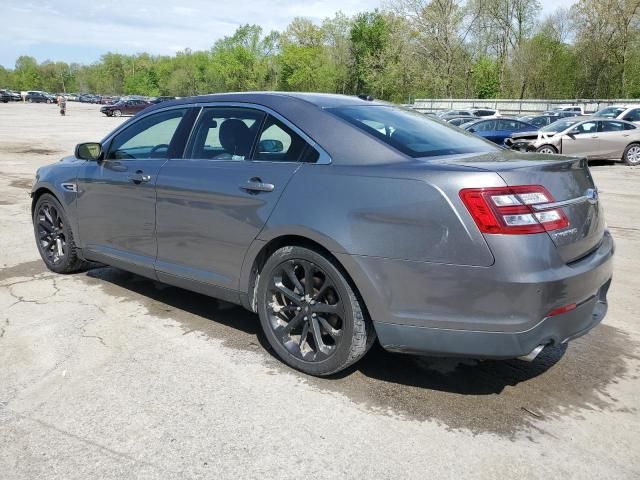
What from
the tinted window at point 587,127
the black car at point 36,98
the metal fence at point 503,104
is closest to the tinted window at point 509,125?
the tinted window at point 587,127

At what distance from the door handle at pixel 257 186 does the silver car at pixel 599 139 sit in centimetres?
1540

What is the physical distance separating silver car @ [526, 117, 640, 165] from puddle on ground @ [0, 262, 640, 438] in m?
14.3

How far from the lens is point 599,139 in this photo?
17391mm

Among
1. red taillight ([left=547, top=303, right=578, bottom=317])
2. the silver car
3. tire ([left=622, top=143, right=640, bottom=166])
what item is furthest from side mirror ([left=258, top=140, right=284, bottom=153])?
tire ([left=622, top=143, right=640, bottom=166])

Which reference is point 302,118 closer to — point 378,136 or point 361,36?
point 378,136

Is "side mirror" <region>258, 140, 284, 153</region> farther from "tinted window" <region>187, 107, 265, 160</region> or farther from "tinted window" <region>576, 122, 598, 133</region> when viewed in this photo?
"tinted window" <region>576, 122, 598, 133</region>

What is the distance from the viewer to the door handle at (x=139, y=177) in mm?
4188

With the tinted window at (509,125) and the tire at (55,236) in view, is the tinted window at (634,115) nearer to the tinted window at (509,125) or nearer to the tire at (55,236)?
the tinted window at (509,125)

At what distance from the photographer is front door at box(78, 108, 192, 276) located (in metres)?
4.21

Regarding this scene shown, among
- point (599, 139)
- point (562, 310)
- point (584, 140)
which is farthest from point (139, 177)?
point (599, 139)

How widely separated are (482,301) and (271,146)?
1646 mm

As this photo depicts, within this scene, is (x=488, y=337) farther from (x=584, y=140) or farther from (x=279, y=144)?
(x=584, y=140)

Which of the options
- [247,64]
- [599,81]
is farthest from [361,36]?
[599,81]

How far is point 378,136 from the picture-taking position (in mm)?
3236
